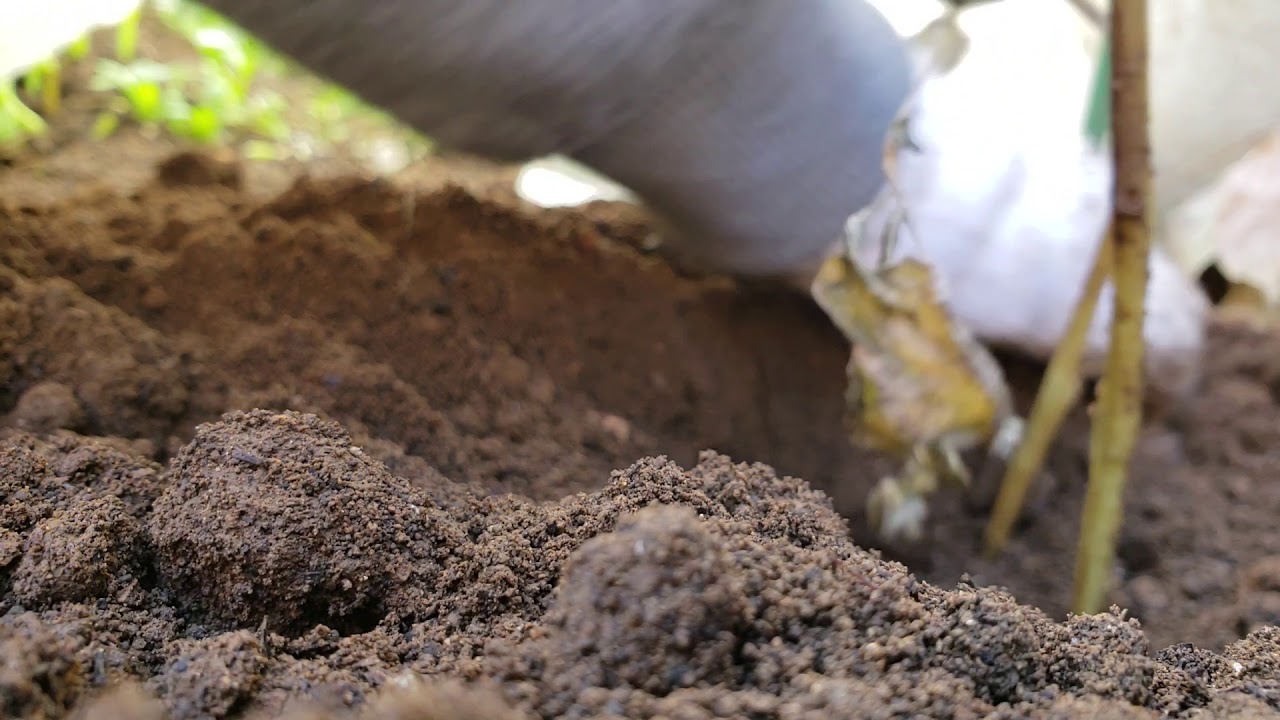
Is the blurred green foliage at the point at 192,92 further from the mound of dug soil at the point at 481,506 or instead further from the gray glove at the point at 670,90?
the gray glove at the point at 670,90

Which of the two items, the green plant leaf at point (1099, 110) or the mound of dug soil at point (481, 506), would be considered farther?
the green plant leaf at point (1099, 110)

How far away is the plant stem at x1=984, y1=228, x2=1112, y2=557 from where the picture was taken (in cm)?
96

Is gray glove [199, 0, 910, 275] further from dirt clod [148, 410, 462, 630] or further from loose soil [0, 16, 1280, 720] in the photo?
dirt clod [148, 410, 462, 630]

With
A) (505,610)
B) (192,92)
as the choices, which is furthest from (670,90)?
(192,92)

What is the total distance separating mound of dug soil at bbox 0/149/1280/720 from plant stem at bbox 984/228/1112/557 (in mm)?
55

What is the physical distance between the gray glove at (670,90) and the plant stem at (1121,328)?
25 cm

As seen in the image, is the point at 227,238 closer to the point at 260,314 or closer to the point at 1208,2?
the point at 260,314

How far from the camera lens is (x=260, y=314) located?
2.98 ft

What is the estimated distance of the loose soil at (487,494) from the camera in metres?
0.45

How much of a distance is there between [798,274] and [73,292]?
731 millimetres

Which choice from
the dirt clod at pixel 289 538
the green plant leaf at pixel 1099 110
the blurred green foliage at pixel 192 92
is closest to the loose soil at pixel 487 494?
the dirt clod at pixel 289 538

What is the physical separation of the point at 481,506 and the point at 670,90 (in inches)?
17.5

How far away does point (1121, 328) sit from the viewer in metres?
0.90

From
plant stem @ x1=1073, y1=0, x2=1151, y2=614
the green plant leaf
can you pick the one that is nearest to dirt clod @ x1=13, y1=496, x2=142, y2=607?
plant stem @ x1=1073, y1=0, x2=1151, y2=614
